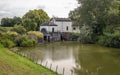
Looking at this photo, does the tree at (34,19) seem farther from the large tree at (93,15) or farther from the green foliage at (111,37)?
the green foliage at (111,37)

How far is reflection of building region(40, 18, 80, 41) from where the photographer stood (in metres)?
57.1

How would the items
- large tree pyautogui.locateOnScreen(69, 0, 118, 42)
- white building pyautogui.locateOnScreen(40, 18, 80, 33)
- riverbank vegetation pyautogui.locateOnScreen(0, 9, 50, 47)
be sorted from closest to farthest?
riverbank vegetation pyautogui.locateOnScreen(0, 9, 50, 47)
large tree pyautogui.locateOnScreen(69, 0, 118, 42)
white building pyautogui.locateOnScreen(40, 18, 80, 33)

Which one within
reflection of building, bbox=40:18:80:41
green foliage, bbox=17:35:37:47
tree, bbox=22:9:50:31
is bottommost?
green foliage, bbox=17:35:37:47

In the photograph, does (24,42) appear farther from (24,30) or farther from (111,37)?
(111,37)

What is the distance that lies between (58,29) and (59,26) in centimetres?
86

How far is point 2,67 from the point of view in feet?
56.2

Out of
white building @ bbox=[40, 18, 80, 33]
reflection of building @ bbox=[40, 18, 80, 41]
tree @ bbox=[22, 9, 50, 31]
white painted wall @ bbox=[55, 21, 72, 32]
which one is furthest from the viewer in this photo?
white painted wall @ bbox=[55, 21, 72, 32]

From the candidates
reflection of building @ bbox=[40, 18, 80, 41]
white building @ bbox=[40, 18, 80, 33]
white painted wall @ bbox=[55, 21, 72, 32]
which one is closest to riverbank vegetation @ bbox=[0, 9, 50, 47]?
reflection of building @ bbox=[40, 18, 80, 41]

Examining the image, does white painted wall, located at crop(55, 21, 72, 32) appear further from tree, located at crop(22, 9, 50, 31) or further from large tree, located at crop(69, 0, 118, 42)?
large tree, located at crop(69, 0, 118, 42)

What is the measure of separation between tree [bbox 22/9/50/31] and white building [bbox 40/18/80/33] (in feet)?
10.8

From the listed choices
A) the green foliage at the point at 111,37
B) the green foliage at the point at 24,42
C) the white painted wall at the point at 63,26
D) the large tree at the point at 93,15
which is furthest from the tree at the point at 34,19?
the green foliage at the point at 111,37

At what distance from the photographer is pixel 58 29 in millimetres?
62125

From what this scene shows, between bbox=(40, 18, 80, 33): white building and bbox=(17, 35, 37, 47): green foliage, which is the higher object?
bbox=(40, 18, 80, 33): white building

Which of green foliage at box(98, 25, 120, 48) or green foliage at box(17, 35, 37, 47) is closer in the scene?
green foliage at box(17, 35, 37, 47)
